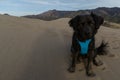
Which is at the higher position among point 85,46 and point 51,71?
point 85,46

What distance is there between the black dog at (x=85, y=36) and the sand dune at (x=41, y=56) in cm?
25

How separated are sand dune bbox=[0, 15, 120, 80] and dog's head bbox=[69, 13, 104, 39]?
0.88 meters

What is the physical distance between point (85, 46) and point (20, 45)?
7.72 ft

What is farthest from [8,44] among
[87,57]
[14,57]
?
[87,57]

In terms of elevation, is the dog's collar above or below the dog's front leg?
above

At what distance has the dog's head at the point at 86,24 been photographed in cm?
615

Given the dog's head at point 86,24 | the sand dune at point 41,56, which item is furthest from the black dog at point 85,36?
the sand dune at point 41,56

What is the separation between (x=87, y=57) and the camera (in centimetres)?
679

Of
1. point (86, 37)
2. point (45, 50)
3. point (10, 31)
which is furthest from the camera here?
point (10, 31)

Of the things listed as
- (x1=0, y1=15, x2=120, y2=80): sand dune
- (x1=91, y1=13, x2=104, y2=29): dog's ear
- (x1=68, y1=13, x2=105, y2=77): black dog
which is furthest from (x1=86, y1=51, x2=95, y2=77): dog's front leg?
(x1=91, y1=13, x2=104, y2=29): dog's ear

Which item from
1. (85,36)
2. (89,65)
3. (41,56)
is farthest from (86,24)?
(41,56)

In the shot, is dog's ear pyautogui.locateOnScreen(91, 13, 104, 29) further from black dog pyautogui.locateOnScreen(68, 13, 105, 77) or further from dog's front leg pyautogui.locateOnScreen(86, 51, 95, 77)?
dog's front leg pyautogui.locateOnScreen(86, 51, 95, 77)

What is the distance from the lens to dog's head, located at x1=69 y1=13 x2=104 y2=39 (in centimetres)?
615

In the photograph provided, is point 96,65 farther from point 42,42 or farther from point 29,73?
point 42,42
